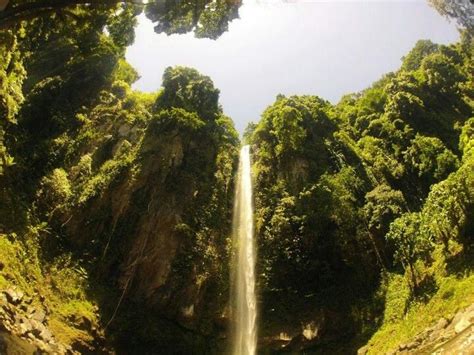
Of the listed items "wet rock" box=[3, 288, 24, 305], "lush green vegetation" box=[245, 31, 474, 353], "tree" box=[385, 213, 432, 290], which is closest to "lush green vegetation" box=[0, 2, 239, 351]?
"wet rock" box=[3, 288, 24, 305]

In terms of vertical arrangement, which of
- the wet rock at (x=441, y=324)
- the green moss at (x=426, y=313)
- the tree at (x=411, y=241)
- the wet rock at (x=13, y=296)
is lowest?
the wet rock at (x=441, y=324)

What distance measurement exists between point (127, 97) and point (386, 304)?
1965 cm

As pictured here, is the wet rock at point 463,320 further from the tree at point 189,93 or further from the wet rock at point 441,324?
the tree at point 189,93

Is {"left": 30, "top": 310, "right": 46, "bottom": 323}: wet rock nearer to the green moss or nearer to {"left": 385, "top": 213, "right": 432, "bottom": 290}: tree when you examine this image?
the green moss

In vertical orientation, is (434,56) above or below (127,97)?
above

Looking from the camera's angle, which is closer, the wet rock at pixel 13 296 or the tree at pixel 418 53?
the wet rock at pixel 13 296

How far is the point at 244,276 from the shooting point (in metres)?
20.3

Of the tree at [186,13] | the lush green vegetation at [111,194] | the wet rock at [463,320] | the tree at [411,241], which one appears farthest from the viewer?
the tree at [411,241]

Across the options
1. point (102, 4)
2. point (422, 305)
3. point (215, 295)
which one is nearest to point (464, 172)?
point (422, 305)

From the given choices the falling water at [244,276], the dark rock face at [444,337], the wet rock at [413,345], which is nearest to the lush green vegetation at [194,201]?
the falling water at [244,276]

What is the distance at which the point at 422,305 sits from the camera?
15.7m

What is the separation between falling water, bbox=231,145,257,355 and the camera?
1831cm

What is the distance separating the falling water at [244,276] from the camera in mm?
18312

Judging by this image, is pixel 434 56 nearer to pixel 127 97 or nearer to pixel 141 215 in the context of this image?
pixel 127 97
